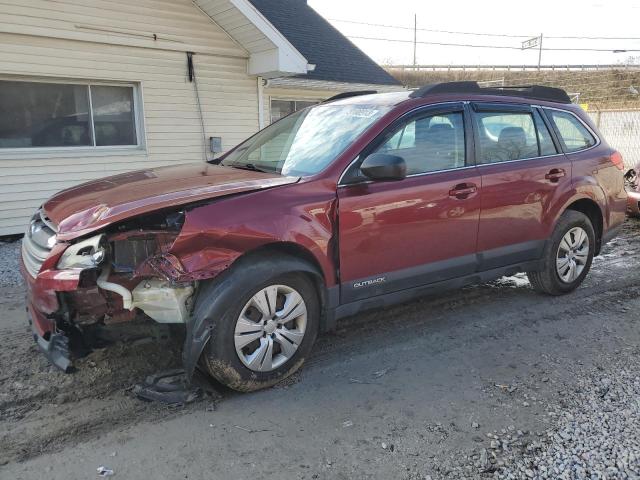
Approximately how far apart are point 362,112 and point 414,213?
0.90 meters

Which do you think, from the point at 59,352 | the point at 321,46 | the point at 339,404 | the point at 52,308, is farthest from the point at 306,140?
the point at 321,46

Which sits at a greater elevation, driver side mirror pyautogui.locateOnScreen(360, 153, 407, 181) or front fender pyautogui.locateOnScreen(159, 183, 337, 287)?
driver side mirror pyautogui.locateOnScreen(360, 153, 407, 181)

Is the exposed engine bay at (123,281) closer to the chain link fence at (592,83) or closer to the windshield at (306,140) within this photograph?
the windshield at (306,140)

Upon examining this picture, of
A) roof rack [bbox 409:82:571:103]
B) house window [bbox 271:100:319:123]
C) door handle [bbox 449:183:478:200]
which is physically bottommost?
door handle [bbox 449:183:478:200]

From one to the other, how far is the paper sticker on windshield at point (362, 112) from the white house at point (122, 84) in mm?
5214

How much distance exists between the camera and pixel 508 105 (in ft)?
15.0

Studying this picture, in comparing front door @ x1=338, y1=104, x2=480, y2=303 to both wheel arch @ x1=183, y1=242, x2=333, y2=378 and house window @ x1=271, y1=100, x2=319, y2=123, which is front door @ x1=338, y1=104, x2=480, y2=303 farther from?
house window @ x1=271, y1=100, x2=319, y2=123

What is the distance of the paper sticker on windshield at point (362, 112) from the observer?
12.9ft

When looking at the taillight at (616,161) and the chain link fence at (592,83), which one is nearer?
the taillight at (616,161)

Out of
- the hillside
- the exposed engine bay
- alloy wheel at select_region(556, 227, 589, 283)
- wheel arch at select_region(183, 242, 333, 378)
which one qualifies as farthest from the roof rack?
the hillside

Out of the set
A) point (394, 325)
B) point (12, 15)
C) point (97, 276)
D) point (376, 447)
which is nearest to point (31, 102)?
point (12, 15)

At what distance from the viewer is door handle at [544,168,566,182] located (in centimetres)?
464

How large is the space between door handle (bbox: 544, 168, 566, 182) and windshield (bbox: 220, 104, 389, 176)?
178 centimetres

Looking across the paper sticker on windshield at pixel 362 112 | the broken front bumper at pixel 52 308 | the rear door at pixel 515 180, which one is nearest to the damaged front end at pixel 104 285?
the broken front bumper at pixel 52 308
